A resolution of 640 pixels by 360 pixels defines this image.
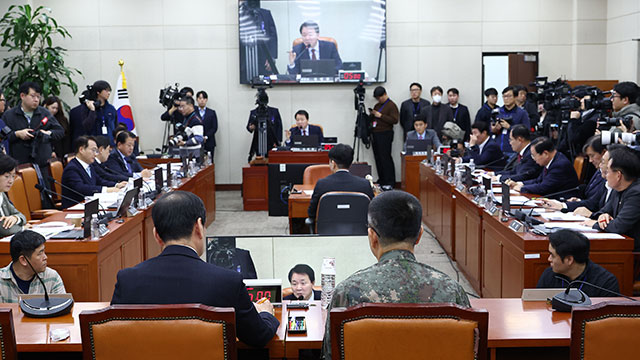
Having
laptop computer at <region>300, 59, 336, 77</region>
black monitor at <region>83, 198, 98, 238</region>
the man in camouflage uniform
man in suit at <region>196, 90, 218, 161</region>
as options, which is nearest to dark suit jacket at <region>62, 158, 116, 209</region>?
black monitor at <region>83, 198, 98, 238</region>

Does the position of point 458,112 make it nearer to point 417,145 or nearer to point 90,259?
point 417,145

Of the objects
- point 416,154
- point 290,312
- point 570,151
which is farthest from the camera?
point 416,154

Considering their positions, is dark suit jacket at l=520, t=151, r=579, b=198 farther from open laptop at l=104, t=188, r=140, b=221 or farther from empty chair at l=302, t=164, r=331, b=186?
open laptop at l=104, t=188, r=140, b=221

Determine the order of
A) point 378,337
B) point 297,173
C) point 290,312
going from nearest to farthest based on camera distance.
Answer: point 378,337 < point 290,312 < point 297,173

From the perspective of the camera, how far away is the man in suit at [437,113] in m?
10.3

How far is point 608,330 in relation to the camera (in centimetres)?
199

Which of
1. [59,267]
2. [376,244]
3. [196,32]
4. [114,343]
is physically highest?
[196,32]

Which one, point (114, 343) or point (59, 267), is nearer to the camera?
point (114, 343)

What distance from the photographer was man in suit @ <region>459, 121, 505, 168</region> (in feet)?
25.2

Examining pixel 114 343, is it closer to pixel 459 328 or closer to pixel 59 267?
pixel 459 328

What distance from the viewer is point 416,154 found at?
357 inches

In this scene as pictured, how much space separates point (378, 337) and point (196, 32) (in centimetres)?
957

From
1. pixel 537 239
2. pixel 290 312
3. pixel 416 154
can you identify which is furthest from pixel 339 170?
pixel 416 154

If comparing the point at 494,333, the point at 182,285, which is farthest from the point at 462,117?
the point at 182,285
